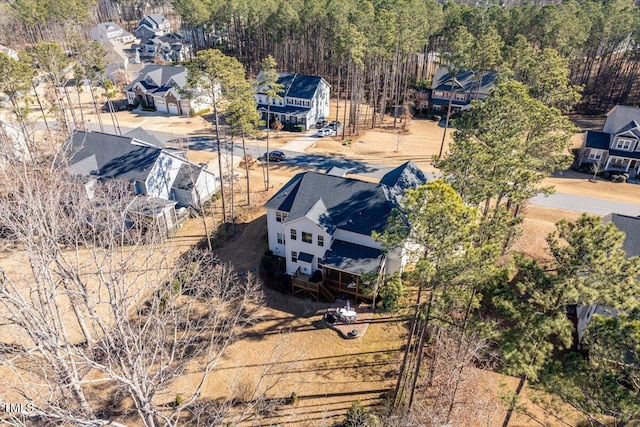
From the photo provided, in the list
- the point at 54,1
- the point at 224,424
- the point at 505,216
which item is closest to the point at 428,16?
the point at 505,216

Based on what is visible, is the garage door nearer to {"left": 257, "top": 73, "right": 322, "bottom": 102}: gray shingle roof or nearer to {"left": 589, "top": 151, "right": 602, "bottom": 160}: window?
{"left": 257, "top": 73, "right": 322, "bottom": 102}: gray shingle roof

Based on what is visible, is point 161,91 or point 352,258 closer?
point 352,258

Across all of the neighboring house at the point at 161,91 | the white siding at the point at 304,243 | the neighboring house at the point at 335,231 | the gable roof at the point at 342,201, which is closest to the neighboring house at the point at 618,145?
the gable roof at the point at 342,201

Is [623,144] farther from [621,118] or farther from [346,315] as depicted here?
[346,315]

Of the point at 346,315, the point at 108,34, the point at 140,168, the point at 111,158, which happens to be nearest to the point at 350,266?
the point at 346,315

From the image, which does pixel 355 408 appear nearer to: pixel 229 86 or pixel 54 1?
pixel 229 86

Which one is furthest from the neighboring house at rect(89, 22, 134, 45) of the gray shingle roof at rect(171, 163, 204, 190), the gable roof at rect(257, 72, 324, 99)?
the gray shingle roof at rect(171, 163, 204, 190)
